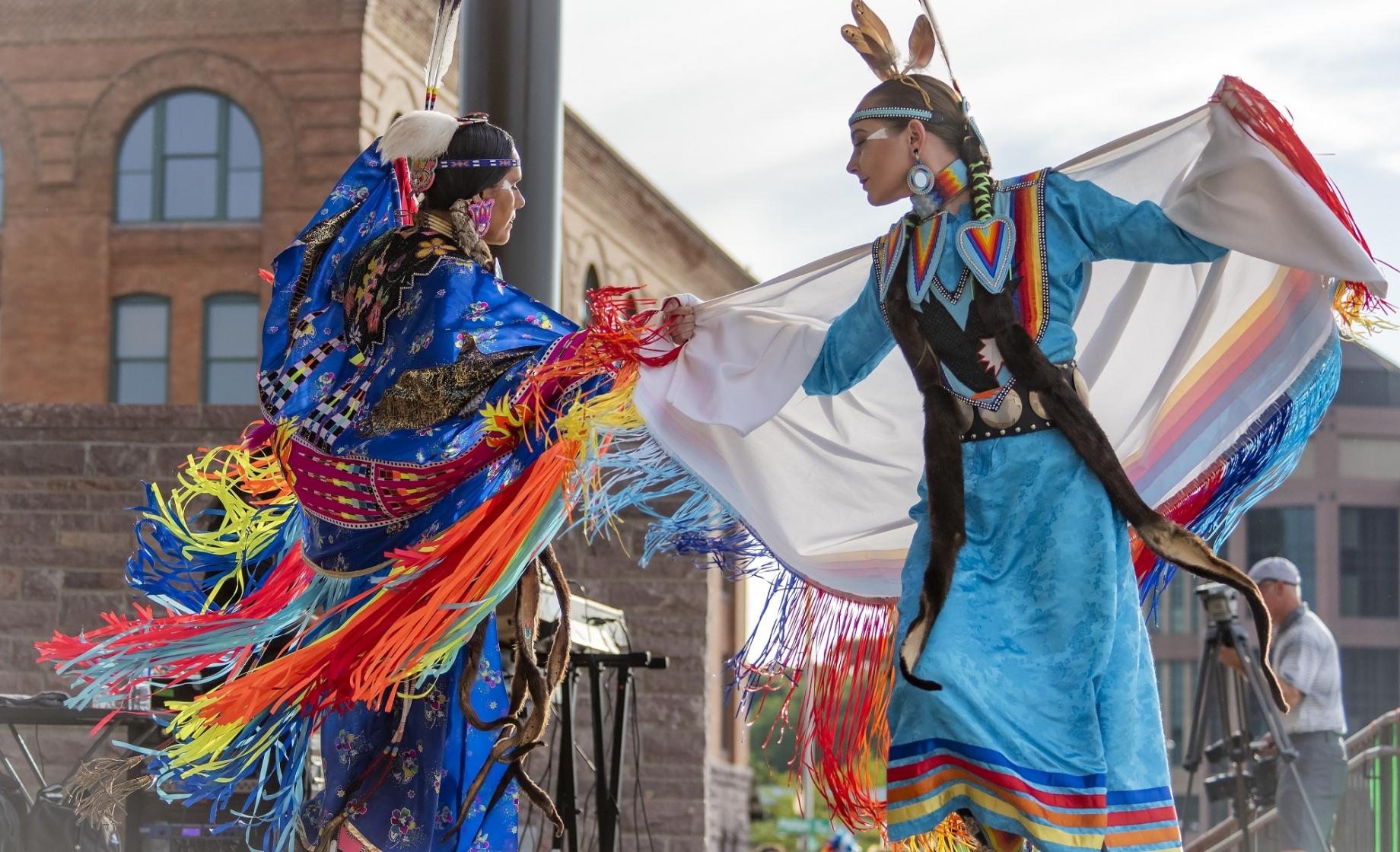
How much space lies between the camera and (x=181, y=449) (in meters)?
9.03

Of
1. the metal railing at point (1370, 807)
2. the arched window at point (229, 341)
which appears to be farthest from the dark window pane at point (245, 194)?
the metal railing at point (1370, 807)

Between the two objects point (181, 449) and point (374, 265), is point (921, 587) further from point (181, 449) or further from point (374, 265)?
point (181, 449)

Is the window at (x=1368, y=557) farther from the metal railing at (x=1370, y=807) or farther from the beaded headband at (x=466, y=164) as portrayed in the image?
the beaded headband at (x=466, y=164)

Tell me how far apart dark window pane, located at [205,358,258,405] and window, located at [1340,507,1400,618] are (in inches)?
492

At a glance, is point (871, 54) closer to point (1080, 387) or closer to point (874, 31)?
point (874, 31)

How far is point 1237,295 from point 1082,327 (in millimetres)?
339

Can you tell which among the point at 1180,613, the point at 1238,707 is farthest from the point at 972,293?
the point at 1180,613

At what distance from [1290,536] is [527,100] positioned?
17613 millimetres

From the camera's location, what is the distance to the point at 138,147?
19984mm

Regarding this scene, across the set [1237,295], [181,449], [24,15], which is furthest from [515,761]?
[24,15]

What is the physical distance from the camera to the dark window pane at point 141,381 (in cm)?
1958

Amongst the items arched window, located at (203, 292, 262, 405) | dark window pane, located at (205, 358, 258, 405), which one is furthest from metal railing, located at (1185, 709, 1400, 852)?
arched window, located at (203, 292, 262, 405)

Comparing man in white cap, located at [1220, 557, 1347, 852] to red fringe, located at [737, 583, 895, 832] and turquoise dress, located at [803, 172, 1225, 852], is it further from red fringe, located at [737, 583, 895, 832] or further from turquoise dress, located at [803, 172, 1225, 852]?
turquoise dress, located at [803, 172, 1225, 852]

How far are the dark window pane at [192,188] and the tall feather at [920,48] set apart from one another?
17.7 metres
